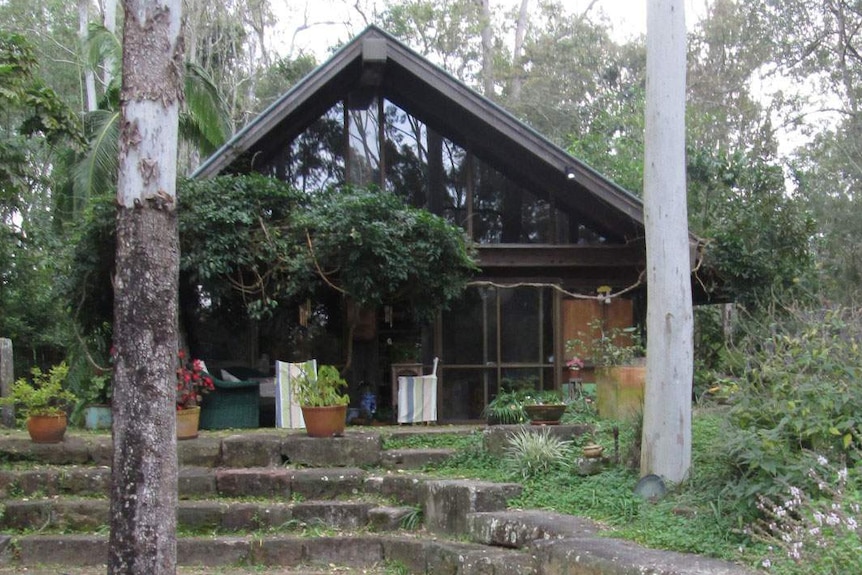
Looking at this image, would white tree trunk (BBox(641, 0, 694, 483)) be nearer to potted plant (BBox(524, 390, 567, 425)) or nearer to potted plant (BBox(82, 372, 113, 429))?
potted plant (BBox(524, 390, 567, 425))

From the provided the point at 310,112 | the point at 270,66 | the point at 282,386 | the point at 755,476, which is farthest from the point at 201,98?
the point at 755,476

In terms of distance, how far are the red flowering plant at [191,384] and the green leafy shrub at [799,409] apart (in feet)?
17.8

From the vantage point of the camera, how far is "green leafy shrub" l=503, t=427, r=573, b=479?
7.21 meters

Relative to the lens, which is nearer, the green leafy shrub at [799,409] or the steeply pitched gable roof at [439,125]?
the green leafy shrub at [799,409]

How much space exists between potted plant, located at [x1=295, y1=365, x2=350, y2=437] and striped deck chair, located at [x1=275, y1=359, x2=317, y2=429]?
1.01 metres

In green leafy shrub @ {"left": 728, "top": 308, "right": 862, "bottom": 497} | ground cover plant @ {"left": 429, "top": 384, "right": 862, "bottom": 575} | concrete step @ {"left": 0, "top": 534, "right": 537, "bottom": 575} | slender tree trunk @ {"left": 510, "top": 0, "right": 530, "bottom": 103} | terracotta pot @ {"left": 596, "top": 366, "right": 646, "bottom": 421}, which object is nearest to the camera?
ground cover plant @ {"left": 429, "top": 384, "right": 862, "bottom": 575}

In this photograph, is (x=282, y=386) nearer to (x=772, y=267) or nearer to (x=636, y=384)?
(x=636, y=384)

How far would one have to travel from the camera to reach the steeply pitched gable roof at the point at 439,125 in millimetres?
9938

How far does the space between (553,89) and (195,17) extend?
1013 cm

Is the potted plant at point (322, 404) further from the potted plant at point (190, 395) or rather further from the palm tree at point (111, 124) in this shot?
the palm tree at point (111, 124)

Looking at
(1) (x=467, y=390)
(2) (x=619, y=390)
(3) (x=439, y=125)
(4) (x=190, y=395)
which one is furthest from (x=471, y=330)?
(4) (x=190, y=395)

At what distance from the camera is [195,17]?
21922mm

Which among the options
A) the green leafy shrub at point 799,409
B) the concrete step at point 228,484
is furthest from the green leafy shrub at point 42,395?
the green leafy shrub at point 799,409

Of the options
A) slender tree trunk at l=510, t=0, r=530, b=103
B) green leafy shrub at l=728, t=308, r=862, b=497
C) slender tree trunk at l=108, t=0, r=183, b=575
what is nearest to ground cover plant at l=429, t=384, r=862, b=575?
green leafy shrub at l=728, t=308, r=862, b=497
